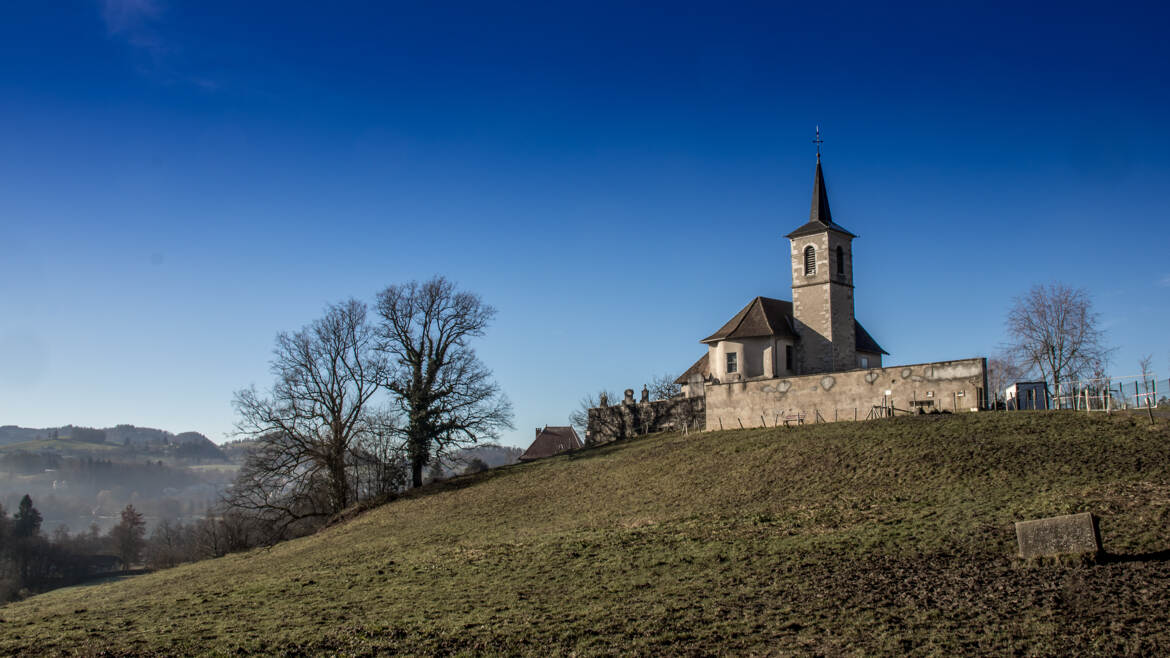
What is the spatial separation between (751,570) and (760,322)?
31602 millimetres

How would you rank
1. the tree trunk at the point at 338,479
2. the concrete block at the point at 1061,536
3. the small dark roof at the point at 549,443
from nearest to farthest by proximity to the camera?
the concrete block at the point at 1061,536
the tree trunk at the point at 338,479
the small dark roof at the point at 549,443

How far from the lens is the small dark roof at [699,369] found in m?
51.3

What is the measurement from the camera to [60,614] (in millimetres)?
17234

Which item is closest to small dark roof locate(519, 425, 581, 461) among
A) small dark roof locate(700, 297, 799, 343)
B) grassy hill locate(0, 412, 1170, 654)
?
small dark roof locate(700, 297, 799, 343)

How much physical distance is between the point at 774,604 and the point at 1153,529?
780 centimetres

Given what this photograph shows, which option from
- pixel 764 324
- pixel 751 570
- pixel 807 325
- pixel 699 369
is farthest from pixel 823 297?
pixel 751 570

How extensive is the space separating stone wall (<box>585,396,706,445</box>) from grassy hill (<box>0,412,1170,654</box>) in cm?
1790

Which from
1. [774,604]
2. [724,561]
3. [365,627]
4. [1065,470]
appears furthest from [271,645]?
[1065,470]

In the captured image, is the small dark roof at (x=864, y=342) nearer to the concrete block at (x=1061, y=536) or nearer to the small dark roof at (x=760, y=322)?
the small dark roof at (x=760, y=322)

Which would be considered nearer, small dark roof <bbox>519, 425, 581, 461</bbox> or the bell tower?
the bell tower

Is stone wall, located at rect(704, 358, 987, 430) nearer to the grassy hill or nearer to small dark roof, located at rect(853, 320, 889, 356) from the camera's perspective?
the grassy hill

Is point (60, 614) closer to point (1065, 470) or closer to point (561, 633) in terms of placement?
point (561, 633)

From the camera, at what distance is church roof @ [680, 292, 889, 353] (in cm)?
4541

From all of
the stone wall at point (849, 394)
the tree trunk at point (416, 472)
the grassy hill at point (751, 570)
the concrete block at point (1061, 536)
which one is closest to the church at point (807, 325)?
the stone wall at point (849, 394)
